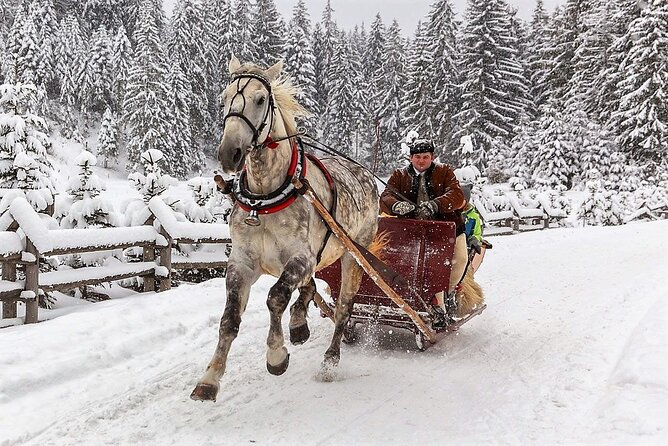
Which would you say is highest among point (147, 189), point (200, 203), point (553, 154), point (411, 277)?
point (553, 154)

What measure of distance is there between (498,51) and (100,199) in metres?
35.5

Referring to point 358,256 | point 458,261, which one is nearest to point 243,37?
point 458,261

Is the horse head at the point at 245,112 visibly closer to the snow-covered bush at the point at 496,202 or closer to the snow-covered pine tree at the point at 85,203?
the snow-covered pine tree at the point at 85,203

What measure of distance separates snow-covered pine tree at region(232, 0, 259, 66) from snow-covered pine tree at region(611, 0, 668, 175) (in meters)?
26.4

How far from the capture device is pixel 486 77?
Answer: 38.6m

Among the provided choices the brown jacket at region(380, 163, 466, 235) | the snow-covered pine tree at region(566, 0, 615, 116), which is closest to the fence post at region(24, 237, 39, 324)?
the brown jacket at region(380, 163, 466, 235)

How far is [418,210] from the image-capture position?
6.54 m

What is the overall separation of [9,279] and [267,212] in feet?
15.0

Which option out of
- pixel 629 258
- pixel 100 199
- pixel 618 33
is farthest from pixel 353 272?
pixel 618 33

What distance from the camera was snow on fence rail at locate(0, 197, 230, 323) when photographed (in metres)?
6.59

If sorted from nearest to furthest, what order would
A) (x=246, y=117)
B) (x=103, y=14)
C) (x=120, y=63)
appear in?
(x=246, y=117) < (x=120, y=63) < (x=103, y=14)

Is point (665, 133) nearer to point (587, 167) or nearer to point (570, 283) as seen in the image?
point (587, 167)

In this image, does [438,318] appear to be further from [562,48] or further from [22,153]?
[562,48]

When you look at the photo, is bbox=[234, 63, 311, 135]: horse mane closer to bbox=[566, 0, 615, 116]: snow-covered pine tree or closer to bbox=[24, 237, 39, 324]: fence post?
bbox=[24, 237, 39, 324]: fence post
